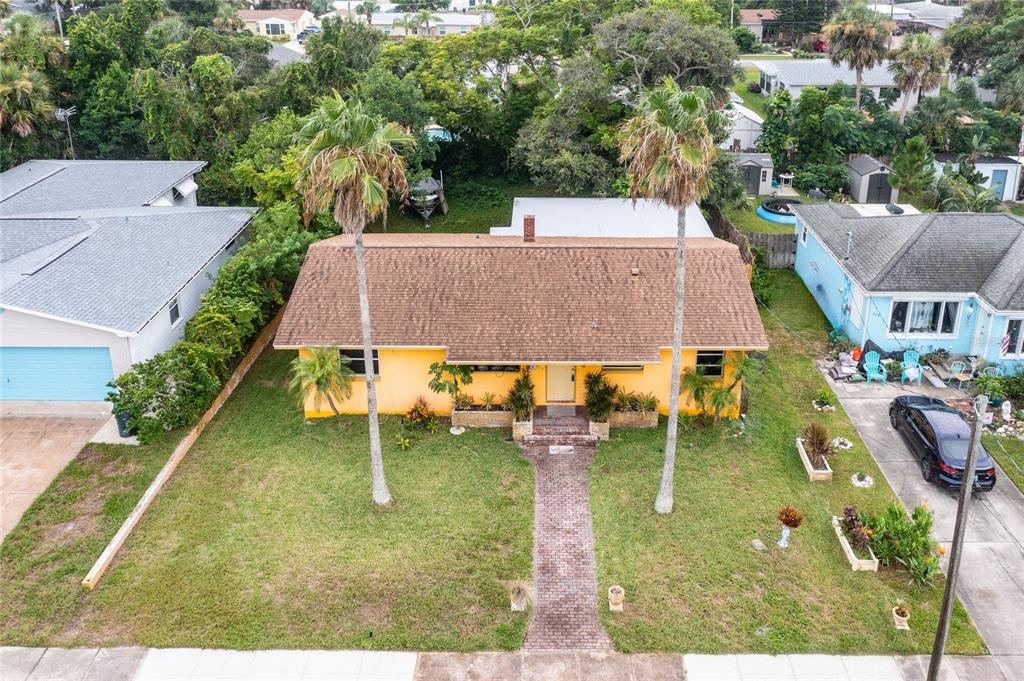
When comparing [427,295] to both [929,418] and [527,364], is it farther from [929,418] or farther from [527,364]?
[929,418]

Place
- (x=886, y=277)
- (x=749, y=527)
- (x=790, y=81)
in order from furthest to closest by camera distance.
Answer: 1. (x=790, y=81)
2. (x=886, y=277)
3. (x=749, y=527)

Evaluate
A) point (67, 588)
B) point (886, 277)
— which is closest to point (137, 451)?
point (67, 588)

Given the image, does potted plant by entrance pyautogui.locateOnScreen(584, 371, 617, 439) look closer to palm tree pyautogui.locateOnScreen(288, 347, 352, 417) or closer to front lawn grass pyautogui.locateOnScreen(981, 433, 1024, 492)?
palm tree pyautogui.locateOnScreen(288, 347, 352, 417)

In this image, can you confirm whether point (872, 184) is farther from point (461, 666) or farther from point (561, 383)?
point (461, 666)

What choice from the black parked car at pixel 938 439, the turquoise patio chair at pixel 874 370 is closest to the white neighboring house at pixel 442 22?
the turquoise patio chair at pixel 874 370

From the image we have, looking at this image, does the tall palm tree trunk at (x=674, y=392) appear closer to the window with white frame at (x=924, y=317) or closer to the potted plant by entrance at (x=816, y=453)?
the potted plant by entrance at (x=816, y=453)

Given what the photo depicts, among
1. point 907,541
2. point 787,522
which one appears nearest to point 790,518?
point 787,522

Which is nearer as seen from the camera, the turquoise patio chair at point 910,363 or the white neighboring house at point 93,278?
the white neighboring house at point 93,278
